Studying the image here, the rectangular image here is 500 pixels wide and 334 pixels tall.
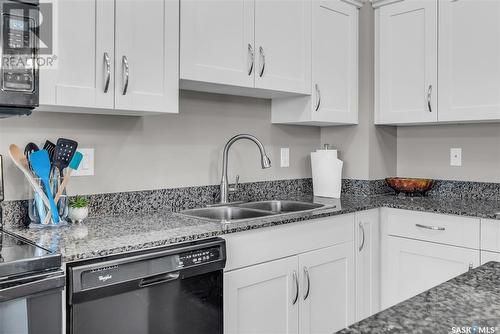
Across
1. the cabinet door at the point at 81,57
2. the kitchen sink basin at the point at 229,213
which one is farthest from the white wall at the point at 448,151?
the cabinet door at the point at 81,57

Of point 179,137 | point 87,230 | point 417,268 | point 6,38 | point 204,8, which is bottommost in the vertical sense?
point 417,268

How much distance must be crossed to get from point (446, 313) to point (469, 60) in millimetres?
2148

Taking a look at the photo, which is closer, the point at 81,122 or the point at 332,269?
the point at 81,122

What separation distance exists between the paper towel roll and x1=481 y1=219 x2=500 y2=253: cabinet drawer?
87 centimetres

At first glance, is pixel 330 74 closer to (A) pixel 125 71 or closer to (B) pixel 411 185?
(B) pixel 411 185

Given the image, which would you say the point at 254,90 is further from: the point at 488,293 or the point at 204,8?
the point at 488,293

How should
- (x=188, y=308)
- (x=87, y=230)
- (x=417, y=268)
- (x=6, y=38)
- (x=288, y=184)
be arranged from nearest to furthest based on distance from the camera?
(x=6, y=38) < (x=188, y=308) < (x=87, y=230) < (x=417, y=268) < (x=288, y=184)

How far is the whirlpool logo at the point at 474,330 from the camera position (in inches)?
26.3

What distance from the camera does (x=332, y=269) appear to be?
7.37 ft

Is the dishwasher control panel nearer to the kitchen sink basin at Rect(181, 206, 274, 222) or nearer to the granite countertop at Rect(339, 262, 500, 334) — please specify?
the kitchen sink basin at Rect(181, 206, 274, 222)

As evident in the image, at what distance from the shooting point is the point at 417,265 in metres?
2.45

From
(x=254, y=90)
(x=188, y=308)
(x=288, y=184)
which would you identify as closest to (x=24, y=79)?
(x=188, y=308)

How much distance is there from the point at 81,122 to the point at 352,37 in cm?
177

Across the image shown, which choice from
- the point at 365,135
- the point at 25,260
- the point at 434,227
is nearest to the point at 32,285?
the point at 25,260
